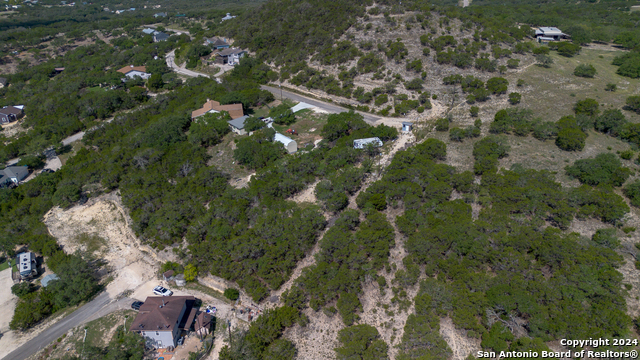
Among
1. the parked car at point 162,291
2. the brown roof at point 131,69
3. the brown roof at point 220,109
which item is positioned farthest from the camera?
the brown roof at point 131,69

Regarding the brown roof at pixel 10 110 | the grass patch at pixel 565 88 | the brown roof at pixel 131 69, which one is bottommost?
the brown roof at pixel 10 110

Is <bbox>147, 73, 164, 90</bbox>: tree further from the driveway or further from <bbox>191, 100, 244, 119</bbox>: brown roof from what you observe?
<bbox>191, 100, 244, 119</bbox>: brown roof

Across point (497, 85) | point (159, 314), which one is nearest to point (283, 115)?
point (159, 314)

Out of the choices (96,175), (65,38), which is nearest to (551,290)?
(96,175)

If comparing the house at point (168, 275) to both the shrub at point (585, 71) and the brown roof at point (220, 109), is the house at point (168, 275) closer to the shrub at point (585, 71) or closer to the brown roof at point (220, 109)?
the brown roof at point (220, 109)

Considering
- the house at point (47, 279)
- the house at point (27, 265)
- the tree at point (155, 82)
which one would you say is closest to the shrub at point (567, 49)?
the tree at point (155, 82)

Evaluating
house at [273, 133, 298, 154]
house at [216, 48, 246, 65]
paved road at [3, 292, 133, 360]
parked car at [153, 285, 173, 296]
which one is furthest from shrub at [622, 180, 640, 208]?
house at [216, 48, 246, 65]

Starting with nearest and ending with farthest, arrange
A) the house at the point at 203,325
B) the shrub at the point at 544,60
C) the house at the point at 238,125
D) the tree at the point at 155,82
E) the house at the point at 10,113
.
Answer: the house at the point at 203,325 < the house at the point at 238,125 < the shrub at the point at 544,60 < the house at the point at 10,113 < the tree at the point at 155,82

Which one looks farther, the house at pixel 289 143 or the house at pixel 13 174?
the house at pixel 13 174
